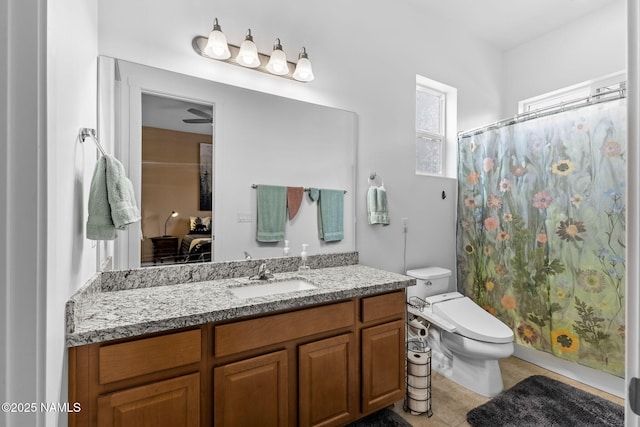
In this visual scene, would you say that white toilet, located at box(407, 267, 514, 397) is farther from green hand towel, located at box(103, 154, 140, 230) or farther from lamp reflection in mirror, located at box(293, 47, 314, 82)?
green hand towel, located at box(103, 154, 140, 230)

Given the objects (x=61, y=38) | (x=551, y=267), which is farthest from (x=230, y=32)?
(x=551, y=267)

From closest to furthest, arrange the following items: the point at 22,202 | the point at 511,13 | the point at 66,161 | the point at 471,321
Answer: the point at 22,202 → the point at 66,161 → the point at 471,321 → the point at 511,13

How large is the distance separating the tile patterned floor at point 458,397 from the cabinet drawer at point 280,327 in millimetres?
835

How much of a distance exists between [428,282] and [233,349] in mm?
1703

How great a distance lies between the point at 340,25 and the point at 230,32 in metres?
0.85

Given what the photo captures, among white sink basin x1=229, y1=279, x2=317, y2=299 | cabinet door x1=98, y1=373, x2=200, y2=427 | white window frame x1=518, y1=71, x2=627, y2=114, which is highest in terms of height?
white window frame x1=518, y1=71, x2=627, y2=114

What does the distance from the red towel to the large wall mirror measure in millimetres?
31

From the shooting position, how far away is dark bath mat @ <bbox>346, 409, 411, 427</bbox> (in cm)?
172

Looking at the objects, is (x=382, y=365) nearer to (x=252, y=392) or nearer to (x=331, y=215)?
(x=252, y=392)

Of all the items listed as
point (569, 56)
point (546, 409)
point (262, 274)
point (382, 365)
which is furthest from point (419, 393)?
point (569, 56)

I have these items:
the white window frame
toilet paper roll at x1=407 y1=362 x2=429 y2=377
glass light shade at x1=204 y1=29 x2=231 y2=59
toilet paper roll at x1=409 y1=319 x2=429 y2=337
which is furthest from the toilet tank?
glass light shade at x1=204 y1=29 x2=231 y2=59

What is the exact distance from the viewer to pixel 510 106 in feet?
10.2

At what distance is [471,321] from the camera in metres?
2.14

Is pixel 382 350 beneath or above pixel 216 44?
beneath
